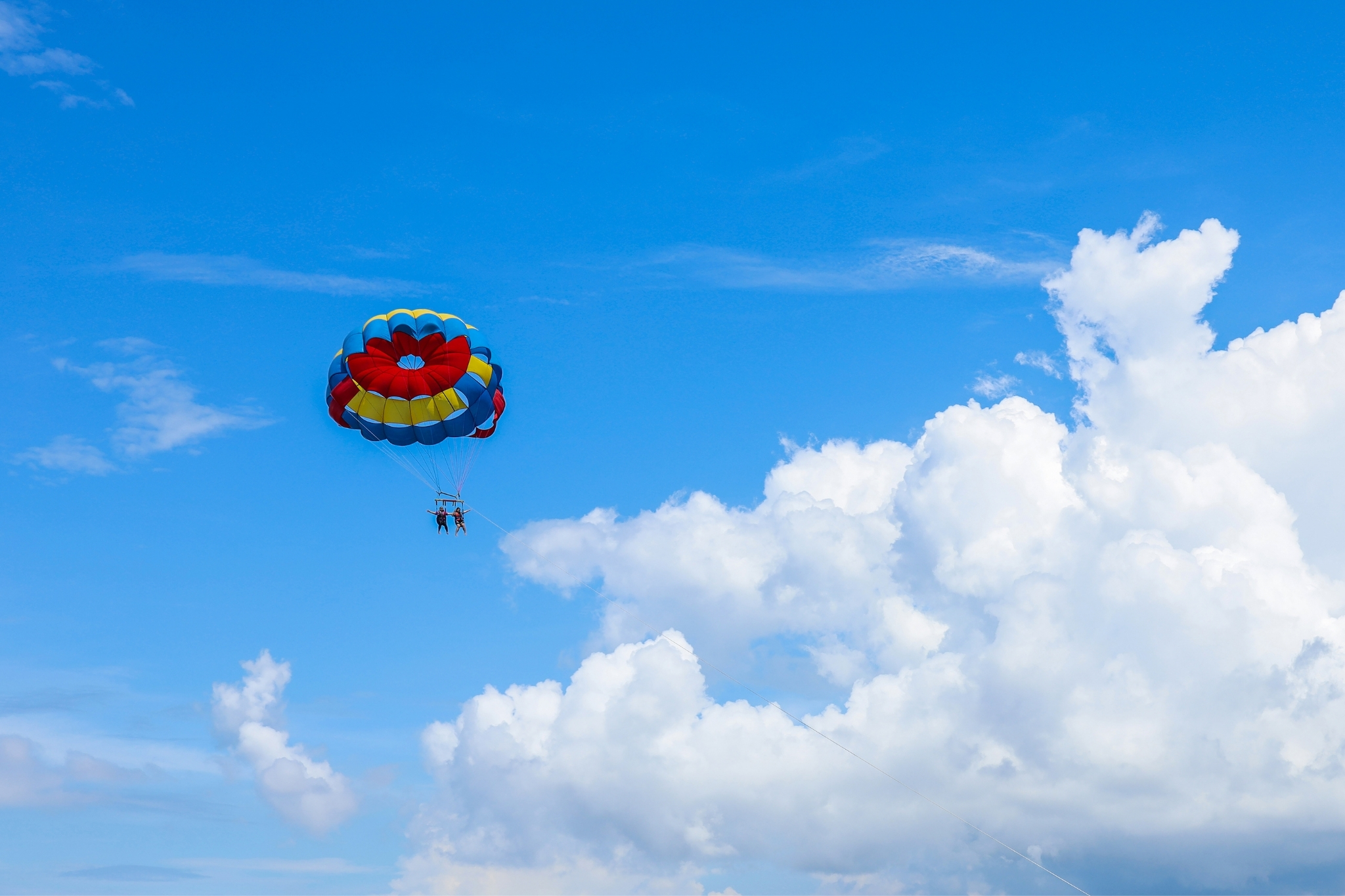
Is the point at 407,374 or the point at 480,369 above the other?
the point at 480,369

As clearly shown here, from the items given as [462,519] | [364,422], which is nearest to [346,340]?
[364,422]

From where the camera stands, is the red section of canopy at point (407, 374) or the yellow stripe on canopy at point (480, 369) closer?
the red section of canopy at point (407, 374)

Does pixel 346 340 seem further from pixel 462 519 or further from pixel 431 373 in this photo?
pixel 462 519

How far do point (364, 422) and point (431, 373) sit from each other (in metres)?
4.55

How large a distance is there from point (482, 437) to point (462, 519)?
560 cm

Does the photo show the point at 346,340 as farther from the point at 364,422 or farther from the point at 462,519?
the point at 462,519

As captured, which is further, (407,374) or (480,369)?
(480,369)

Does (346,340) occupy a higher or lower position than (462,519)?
higher

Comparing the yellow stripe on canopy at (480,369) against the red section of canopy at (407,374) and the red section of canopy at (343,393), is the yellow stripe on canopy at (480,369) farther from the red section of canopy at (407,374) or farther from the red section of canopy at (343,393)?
the red section of canopy at (343,393)

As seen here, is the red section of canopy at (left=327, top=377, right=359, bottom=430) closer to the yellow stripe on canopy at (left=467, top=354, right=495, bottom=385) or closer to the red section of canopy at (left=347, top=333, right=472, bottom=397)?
the red section of canopy at (left=347, top=333, right=472, bottom=397)

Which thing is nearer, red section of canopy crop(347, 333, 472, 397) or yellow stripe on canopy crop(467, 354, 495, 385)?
red section of canopy crop(347, 333, 472, 397)

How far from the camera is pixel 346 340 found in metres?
87.8

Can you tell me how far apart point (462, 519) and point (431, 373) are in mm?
7488

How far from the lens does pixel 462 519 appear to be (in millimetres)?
88250
